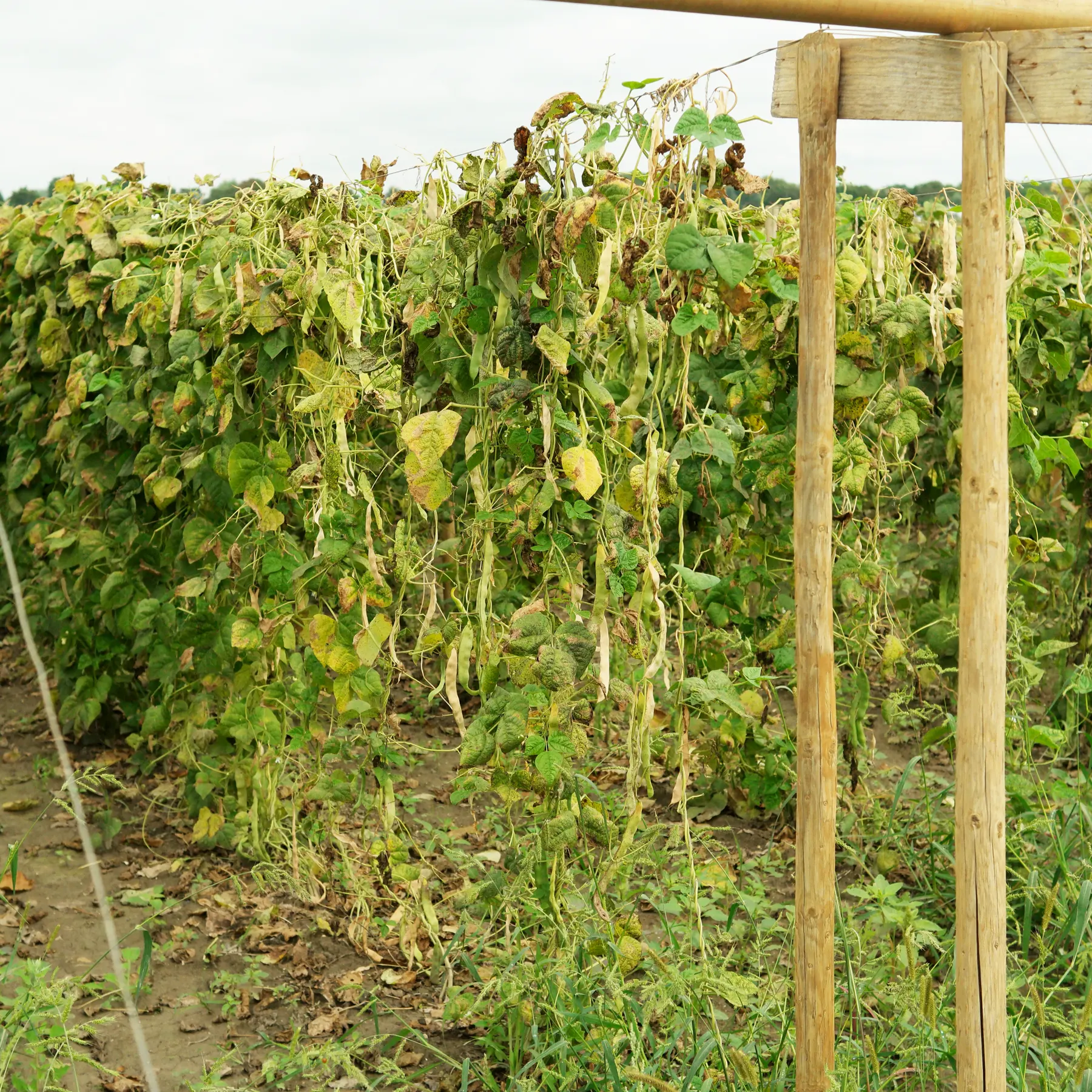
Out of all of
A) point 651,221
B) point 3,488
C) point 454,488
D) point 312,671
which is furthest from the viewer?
point 3,488

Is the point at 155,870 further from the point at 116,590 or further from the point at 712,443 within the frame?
the point at 712,443

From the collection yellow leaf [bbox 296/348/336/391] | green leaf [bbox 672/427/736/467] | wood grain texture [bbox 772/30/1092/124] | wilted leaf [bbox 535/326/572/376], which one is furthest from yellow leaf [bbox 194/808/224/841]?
wood grain texture [bbox 772/30/1092/124]

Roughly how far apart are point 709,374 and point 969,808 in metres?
1.51

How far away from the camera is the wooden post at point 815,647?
2.09m

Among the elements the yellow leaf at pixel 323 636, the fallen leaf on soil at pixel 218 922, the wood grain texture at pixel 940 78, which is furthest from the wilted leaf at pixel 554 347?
the fallen leaf on soil at pixel 218 922

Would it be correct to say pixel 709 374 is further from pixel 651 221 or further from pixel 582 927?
pixel 582 927

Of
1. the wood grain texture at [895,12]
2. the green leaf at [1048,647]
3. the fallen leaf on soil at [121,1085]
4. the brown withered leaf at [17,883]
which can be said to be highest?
the wood grain texture at [895,12]

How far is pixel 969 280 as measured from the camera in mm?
1969

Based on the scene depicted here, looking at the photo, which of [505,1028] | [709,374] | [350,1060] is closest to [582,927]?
[505,1028]

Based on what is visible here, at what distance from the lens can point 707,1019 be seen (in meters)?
2.73

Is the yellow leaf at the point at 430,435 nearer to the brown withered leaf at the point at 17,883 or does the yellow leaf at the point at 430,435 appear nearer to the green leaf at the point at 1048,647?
the green leaf at the point at 1048,647

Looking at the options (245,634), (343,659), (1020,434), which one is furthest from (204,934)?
(1020,434)

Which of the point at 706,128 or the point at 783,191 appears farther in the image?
the point at 783,191

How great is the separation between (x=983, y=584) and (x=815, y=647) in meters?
0.33
